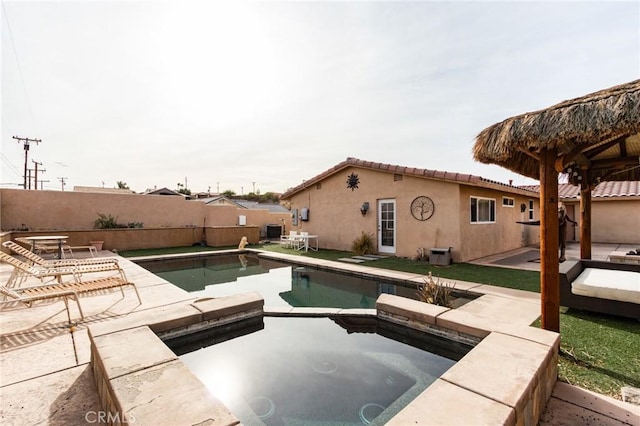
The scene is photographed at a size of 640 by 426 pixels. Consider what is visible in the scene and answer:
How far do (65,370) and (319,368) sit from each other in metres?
2.67

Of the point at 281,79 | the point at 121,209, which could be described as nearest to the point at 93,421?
the point at 281,79

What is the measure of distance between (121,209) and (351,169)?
11.8m

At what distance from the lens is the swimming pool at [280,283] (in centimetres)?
671

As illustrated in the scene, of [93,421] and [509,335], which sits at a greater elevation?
[509,335]

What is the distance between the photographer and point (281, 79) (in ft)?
31.4

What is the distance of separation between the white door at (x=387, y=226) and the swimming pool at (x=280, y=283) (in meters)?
3.54

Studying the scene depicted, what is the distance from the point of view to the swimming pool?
22.0 ft

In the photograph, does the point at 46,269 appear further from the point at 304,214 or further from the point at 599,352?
the point at 599,352

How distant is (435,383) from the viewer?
2307 millimetres

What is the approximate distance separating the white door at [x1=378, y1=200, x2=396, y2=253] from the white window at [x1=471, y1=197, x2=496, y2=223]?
2811 millimetres


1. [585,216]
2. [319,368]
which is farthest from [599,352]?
[585,216]

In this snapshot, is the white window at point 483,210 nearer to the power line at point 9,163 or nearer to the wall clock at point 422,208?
the wall clock at point 422,208

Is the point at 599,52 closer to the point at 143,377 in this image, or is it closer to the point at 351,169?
the point at 351,169

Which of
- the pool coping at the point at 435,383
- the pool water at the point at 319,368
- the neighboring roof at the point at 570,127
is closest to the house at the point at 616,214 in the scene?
the neighboring roof at the point at 570,127
